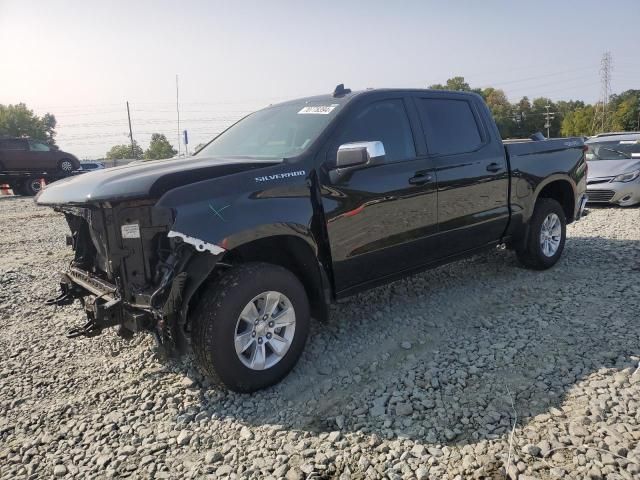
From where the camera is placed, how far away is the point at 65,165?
1975 centimetres

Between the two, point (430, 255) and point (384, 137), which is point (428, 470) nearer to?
point (430, 255)

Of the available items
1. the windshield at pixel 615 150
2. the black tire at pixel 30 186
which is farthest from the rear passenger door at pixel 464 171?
the black tire at pixel 30 186

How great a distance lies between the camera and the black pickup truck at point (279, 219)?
2.96 m

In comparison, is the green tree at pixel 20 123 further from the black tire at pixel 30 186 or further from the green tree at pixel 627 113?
the green tree at pixel 627 113

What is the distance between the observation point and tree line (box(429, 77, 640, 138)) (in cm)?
7012

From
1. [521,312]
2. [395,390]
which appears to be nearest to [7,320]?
[395,390]

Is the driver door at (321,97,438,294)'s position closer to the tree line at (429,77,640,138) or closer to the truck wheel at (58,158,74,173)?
the truck wheel at (58,158,74,173)

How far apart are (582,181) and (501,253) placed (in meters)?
1.31

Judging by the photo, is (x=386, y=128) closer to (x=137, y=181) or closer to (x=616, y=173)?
(x=137, y=181)

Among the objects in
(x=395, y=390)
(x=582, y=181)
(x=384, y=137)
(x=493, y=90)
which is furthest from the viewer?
(x=493, y=90)

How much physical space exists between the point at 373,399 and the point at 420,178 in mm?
1920

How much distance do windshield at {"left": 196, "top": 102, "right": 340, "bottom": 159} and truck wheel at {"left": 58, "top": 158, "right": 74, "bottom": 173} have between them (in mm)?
17786

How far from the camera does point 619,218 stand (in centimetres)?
878

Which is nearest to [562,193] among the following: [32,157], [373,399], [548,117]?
[373,399]
